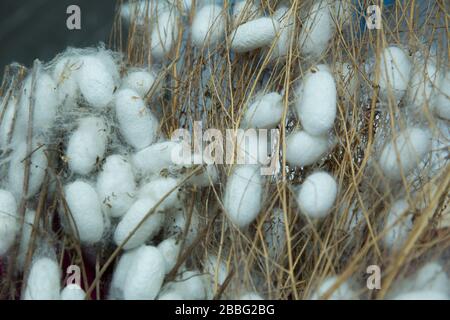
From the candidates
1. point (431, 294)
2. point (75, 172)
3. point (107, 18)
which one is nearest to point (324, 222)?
point (431, 294)

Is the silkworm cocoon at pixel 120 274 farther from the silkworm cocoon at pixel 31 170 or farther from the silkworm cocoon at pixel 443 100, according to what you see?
the silkworm cocoon at pixel 443 100

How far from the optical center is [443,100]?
725 millimetres

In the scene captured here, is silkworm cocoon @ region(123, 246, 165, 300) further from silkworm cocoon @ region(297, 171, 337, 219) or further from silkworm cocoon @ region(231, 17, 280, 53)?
silkworm cocoon @ region(231, 17, 280, 53)

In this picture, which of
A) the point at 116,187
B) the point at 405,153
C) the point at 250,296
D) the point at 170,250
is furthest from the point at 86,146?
the point at 405,153

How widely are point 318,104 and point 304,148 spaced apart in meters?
0.06

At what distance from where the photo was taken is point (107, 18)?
1.04m

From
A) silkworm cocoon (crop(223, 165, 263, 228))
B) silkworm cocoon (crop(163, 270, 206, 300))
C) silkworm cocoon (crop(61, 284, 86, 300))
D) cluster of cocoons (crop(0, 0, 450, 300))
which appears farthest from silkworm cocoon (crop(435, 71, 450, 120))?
silkworm cocoon (crop(61, 284, 86, 300))

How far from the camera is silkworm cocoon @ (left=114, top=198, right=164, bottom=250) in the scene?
26.3 inches

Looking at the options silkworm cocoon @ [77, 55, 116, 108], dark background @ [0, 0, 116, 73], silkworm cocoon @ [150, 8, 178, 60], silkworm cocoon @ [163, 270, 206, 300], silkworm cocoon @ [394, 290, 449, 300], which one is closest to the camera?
silkworm cocoon @ [394, 290, 449, 300]

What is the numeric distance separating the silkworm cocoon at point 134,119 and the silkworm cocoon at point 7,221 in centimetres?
16

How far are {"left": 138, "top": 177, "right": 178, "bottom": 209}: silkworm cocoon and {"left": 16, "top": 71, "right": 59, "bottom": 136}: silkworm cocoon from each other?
0.16 meters

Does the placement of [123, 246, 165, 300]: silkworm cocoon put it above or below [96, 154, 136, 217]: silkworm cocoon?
below

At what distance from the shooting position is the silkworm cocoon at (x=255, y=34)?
756mm

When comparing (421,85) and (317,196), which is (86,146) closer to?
(317,196)
